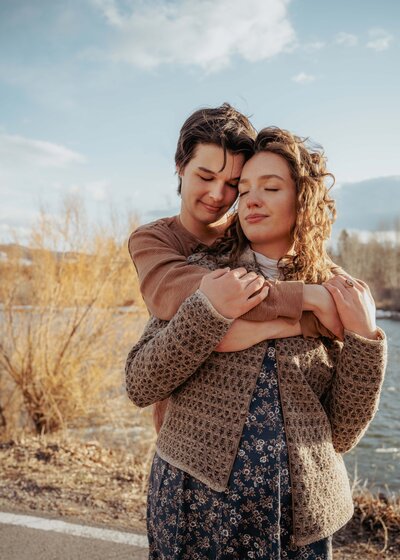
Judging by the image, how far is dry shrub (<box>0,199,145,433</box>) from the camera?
22.7 feet

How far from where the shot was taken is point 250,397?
5.01 feet

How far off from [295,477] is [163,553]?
46cm

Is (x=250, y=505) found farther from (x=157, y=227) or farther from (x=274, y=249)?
(x=157, y=227)

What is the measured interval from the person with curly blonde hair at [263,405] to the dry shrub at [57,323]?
5.41 meters

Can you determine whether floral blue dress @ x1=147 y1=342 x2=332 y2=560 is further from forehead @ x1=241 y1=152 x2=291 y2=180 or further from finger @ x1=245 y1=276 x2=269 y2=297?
forehead @ x1=241 y1=152 x2=291 y2=180

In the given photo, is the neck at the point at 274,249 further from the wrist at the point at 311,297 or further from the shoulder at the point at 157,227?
the shoulder at the point at 157,227

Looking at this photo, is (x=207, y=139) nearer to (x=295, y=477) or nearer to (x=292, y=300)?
(x=292, y=300)

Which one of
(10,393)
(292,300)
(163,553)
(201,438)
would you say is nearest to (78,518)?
(163,553)

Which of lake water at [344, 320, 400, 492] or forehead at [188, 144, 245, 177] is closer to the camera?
forehead at [188, 144, 245, 177]

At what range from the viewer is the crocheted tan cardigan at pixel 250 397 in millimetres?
1512

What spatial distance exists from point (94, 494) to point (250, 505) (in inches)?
97.4

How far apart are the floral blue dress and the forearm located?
0.05 meters

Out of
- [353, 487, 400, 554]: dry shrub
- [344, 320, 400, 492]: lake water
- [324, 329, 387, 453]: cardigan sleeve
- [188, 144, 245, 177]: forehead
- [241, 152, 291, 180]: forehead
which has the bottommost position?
[344, 320, 400, 492]: lake water

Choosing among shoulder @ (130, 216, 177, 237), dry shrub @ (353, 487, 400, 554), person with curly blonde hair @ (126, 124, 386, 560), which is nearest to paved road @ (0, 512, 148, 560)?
dry shrub @ (353, 487, 400, 554)
